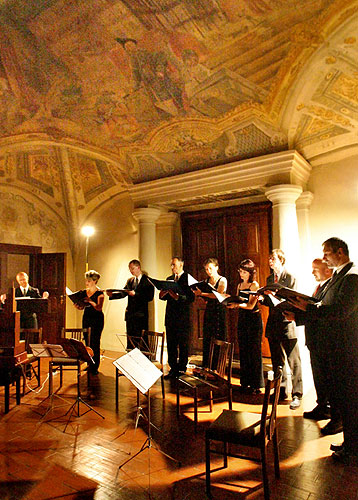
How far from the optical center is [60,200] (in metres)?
10.3

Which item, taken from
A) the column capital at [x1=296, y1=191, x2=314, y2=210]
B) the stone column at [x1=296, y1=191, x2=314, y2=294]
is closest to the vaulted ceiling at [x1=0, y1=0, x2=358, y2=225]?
the column capital at [x1=296, y1=191, x2=314, y2=210]

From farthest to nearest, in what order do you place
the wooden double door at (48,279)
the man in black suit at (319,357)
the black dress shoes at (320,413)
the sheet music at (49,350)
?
the wooden double door at (48,279), the black dress shoes at (320,413), the sheet music at (49,350), the man in black suit at (319,357)

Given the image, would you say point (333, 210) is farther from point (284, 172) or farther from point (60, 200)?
point (60, 200)

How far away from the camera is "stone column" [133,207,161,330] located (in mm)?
8094

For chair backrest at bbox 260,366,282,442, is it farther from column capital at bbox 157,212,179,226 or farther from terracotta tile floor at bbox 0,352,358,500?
column capital at bbox 157,212,179,226

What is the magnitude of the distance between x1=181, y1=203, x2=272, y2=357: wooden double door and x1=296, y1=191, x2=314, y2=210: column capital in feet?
2.89

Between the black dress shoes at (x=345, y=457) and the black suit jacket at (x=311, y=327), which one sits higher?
the black suit jacket at (x=311, y=327)

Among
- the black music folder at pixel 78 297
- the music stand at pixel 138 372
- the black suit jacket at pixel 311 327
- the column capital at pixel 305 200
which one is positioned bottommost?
the music stand at pixel 138 372

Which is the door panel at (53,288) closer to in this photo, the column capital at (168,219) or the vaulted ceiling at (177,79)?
the column capital at (168,219)

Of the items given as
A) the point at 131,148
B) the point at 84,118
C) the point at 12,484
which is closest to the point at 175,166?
the point at 131,148

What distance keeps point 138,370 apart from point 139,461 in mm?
970

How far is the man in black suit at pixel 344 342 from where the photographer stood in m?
3.19

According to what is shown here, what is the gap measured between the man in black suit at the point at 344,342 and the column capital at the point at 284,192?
288 centimetres

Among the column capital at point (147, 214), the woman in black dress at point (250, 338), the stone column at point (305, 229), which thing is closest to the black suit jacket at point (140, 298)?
the column capital at point (147, 214)
